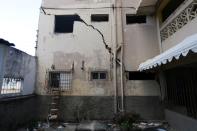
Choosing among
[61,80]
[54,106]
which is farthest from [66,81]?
[54,106]

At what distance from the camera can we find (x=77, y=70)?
8039mm

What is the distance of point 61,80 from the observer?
801cm

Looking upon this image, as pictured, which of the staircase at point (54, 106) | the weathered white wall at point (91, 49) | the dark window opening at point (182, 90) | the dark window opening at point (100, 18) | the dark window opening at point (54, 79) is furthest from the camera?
the dark window opening at point (100, 18)

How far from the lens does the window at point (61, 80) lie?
795 cm

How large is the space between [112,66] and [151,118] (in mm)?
2768

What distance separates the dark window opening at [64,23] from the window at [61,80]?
2113 mm

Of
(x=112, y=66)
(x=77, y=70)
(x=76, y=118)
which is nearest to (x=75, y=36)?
(x=77, y=70)

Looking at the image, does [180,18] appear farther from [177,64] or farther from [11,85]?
[11,85]

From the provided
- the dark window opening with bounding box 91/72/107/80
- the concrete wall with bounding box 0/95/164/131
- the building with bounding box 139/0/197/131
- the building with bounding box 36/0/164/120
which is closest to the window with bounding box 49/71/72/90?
the building with bounding box 36/0/164/120

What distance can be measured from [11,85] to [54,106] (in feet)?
7.06

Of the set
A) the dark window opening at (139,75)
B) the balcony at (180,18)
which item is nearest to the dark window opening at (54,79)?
the dark window opening at (139,75)

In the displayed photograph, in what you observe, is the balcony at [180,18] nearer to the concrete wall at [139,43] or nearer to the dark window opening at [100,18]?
the concrete wall at [139,43]

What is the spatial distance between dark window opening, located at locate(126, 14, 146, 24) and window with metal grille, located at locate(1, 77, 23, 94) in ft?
18.2

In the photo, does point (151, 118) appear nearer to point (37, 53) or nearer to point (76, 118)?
point (76, 118)
